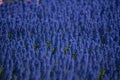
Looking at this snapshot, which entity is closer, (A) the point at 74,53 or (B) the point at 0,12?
(A) the point at 74,53

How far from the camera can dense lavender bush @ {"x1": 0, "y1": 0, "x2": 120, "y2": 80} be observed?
313 cm

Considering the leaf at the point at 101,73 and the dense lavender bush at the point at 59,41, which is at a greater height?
the dense lavender bush at the point at 59,41

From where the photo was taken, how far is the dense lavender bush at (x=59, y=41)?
313 centimetres

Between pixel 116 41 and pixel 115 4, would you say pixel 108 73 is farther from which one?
pixel 115 4

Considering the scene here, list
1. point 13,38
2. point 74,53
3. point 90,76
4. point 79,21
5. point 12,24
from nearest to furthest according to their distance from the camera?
point 90,76 < point 74,53 < point 13,38 < point 12,24 < point 79,21

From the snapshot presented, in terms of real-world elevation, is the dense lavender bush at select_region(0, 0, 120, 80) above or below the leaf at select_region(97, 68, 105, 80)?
above

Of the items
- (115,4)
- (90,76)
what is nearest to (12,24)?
(90,76)

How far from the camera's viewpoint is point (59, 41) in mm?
3756

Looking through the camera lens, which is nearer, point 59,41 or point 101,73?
point 101,73

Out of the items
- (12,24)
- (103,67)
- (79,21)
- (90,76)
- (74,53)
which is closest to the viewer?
(90,76)

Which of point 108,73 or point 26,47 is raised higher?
point 26,47

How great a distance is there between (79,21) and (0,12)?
1413mm

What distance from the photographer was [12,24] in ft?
14.0

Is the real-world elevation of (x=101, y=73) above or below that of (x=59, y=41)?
below
